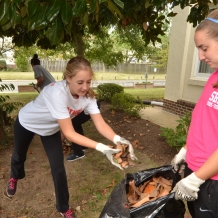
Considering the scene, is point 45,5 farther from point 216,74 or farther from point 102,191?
point 102,191

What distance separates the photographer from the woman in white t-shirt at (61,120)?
6.45ft

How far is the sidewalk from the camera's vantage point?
5809 mm

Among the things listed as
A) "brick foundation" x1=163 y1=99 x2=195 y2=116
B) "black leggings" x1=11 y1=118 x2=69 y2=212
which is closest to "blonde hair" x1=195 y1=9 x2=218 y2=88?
"black leggings" x1=11 y1=118 x2=69 y2=212

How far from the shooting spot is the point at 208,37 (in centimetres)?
124

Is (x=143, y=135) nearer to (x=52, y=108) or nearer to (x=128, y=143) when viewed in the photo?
(x=128, y=143)

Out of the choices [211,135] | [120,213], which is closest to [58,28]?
[211,135]

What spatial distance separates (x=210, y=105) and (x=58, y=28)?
1.02m

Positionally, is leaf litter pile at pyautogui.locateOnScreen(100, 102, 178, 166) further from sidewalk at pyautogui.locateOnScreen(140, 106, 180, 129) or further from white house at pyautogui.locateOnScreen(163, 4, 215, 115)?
white house at pyautogui.locateOnScreen(163, 4, 215, 115)

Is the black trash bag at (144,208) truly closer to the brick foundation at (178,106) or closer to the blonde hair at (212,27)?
the blonde hair at (212,27)

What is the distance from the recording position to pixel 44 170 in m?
3.43

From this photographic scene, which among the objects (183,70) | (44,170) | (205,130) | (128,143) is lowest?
(44,170)

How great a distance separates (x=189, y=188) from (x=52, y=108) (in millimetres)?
1211

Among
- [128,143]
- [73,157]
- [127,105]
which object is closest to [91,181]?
[73,157]

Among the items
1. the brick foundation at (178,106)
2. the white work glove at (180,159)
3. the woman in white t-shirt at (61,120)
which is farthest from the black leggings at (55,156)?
the brick foundation at (178,106)
